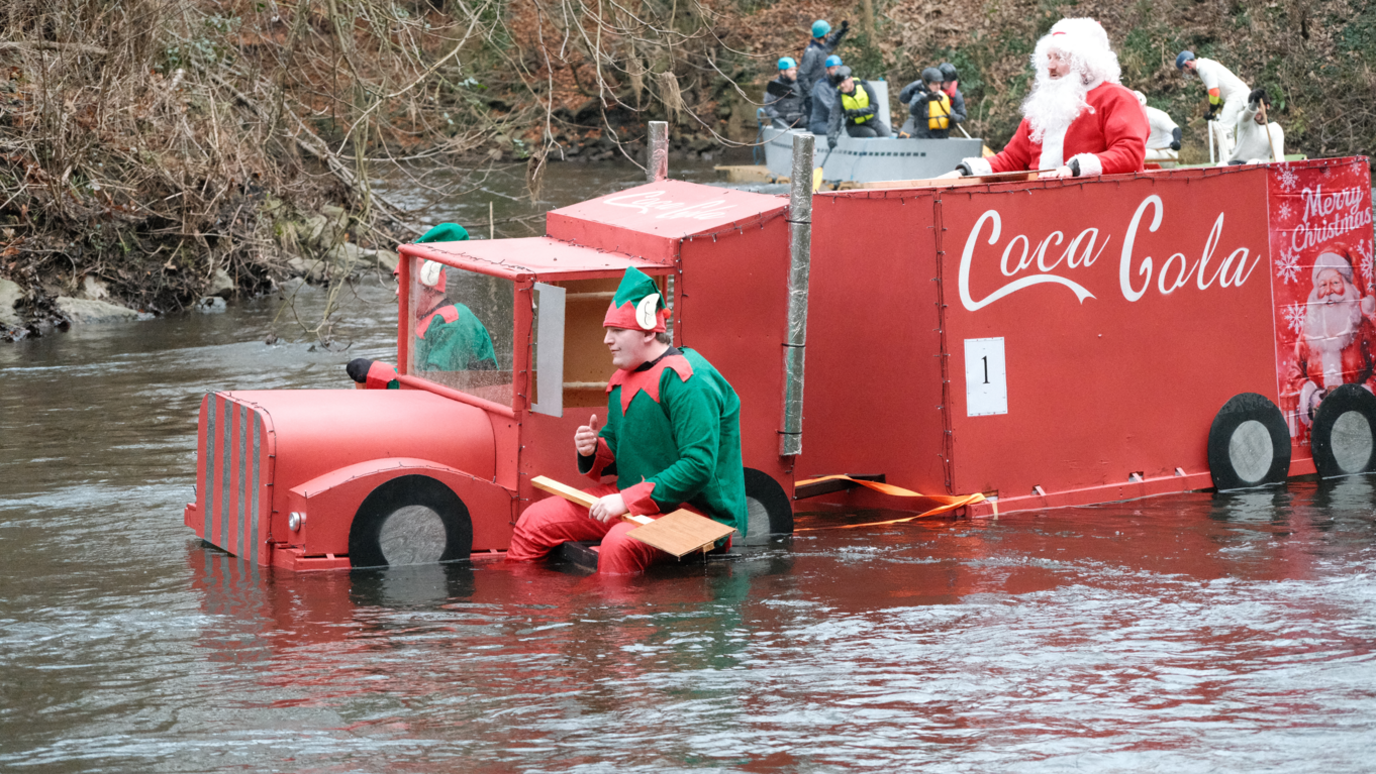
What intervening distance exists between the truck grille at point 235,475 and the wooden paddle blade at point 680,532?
1638mm

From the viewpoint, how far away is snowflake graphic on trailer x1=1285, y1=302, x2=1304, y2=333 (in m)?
9.02

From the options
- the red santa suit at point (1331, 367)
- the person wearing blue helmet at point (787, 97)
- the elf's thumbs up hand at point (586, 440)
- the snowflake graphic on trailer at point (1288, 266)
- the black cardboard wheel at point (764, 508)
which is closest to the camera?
the elf's thumbs up hand at point (586, 440)

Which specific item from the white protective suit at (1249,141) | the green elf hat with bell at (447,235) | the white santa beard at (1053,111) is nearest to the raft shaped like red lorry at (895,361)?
A: the green elf hat with bell at (447,235)

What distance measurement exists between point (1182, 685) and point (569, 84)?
35783 mm

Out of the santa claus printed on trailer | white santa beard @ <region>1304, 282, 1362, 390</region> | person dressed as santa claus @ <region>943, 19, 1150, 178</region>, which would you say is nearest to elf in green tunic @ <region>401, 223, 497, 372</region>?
person dressed as santa claus @ <region>943, 19, 1150, 178</region>

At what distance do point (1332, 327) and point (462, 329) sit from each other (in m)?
4.99

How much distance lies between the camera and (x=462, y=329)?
7.65 meters

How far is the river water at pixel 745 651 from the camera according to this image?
4.77 meters

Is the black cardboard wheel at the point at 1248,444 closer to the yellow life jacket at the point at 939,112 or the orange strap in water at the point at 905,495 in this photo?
the orange strap in water at the point at 905,495

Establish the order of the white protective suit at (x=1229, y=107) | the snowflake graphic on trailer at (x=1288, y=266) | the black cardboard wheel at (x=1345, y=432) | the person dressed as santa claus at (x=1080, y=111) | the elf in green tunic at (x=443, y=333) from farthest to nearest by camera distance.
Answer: the white protective suit at (x=1229, y=107), the black cardboard wheel at (x=1345, y=432), the snowflake graphic on trailer at (x=1288, y=266), the person dressed as santa claus at (x=1080, y=111), the elf in green tunic at (x=443, y=333)

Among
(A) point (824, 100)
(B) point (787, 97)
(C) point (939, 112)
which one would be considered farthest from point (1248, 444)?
(B) point (787, 97)

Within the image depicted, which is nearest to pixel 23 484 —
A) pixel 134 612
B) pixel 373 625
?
pixel 134 612

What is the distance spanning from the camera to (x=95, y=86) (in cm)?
1616

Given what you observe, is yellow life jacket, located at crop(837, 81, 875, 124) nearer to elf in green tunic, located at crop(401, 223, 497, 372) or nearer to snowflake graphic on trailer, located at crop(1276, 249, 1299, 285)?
snowflake graphic on trailer, located at crop(1276, 249, 1299, 285)
